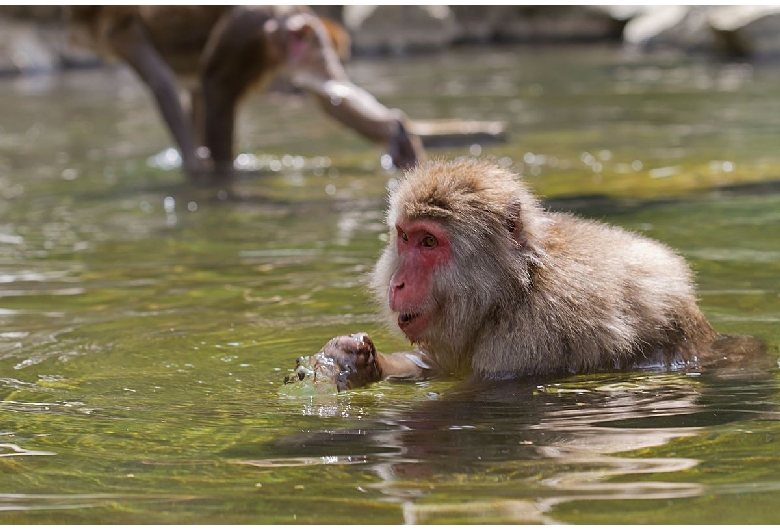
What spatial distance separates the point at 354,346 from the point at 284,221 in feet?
14.6

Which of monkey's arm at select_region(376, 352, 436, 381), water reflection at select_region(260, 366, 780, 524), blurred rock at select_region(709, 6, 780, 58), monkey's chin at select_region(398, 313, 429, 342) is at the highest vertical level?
blurred rock at select_region(709, 6, 780, 58)

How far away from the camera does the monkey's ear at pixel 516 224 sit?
4684mm

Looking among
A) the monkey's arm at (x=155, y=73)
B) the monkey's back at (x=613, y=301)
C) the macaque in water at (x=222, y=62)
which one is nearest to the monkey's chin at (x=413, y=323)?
the monkey's back at (x=613, y=301)

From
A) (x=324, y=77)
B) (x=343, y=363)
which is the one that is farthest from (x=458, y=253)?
(x=324, y=77)

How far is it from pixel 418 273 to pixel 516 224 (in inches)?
15.9

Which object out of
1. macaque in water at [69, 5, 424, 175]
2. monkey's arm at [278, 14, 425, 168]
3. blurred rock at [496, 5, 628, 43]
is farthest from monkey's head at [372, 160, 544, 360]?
blurred rock at [496, 5, 628, 43]

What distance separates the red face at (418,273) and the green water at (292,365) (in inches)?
11.7

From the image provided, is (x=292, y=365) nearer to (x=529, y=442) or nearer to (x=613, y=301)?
(x=613, y=301)

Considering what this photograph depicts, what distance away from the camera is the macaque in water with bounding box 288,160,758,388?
4645 mm

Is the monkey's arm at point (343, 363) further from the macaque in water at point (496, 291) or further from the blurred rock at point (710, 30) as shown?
the blurred rock at point (710, 30)

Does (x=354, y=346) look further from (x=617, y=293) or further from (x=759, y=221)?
(x=759, y=221)

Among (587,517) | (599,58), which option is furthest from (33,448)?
(599,58)

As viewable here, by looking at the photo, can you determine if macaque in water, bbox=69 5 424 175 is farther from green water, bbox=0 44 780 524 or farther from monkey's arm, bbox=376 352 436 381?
monkey's arm, bbox=376 352 436 381

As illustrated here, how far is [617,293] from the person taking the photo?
4.80 meters
